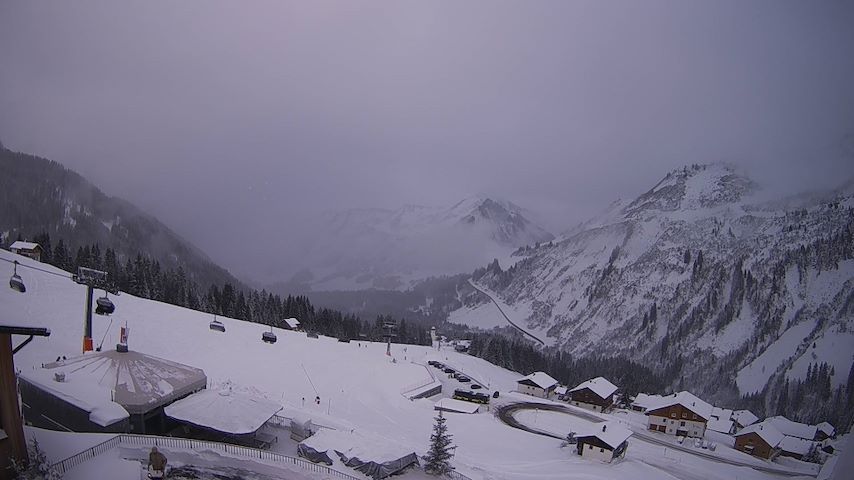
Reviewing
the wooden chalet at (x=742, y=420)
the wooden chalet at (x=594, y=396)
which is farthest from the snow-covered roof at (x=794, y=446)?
the wooden chalet at (x=594, y=396)

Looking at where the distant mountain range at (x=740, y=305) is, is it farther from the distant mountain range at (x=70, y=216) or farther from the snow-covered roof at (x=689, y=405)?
the distant mountain range at (x=70, y=216)

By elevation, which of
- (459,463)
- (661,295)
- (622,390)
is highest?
(661,295)

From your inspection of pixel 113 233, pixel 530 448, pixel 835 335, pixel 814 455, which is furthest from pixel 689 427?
pixel 113 233

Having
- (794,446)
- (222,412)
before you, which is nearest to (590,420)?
(794,446)

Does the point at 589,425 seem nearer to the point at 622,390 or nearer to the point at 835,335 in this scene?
the point at 622,390

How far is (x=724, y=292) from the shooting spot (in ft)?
521

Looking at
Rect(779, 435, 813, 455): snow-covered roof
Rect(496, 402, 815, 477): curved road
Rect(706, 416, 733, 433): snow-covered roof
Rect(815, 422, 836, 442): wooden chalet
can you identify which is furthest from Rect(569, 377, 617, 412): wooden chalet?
Rect(815, 422, 836, 442): wooden chalet

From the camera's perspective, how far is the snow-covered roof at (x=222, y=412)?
20.5m

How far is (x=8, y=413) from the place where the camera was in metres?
11.2

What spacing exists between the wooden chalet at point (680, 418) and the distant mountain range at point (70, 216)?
15118 cm

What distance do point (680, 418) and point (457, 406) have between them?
1116 inches

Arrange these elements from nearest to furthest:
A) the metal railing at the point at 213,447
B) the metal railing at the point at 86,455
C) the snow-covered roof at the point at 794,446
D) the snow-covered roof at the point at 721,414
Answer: the metal railing at the point at 86,455, the metal railing at the point at 213,447, the snow-covered roof at the point at 794,446, the snow-covered roof at the point at 721,414

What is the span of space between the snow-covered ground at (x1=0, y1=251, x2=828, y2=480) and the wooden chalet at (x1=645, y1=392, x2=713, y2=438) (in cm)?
1132

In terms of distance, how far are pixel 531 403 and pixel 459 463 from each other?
99.5 ft
